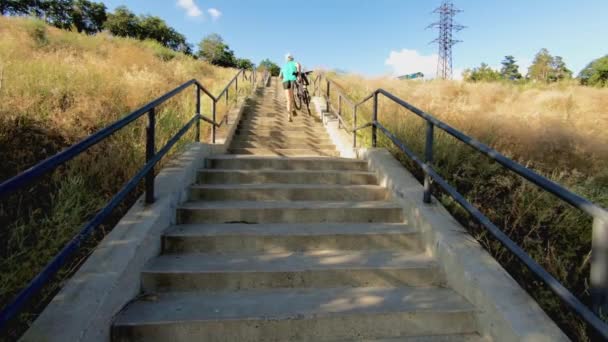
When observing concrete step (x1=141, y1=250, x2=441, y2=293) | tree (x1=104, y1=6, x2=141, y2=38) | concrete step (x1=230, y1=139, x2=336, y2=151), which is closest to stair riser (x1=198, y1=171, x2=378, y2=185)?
concrete step (x1=141, y1=250, x2=441, y2=293)

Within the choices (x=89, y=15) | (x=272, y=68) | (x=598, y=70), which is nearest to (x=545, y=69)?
(x=598, y=70)

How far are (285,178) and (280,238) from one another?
125 centimetres

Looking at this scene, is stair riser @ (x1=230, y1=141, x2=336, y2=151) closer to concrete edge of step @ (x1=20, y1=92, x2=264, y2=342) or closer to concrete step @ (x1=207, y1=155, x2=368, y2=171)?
concrete step @ (x1=207, y1=155, x2=368, y2=171)

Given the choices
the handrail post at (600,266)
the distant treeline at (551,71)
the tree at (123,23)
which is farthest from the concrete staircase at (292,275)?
the tree at (123,23)

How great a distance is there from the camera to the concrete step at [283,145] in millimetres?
6156

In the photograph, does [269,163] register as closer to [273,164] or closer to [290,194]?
[273,164]

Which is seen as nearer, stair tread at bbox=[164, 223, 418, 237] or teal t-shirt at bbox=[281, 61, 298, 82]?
stair tread at bbox=[164, 223, 418, 237]

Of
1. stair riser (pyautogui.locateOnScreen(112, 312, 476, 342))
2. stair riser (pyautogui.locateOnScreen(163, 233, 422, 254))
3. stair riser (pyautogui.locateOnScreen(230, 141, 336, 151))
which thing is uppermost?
stair riser (pyautogui.locateOnScreen(230, 141, 336, 151))

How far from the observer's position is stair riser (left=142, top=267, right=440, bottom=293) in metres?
2.10

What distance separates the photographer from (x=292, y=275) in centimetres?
218

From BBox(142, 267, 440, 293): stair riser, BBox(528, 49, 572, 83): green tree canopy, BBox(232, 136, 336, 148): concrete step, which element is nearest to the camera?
BBox(142, 267, 440, 293): stair riser

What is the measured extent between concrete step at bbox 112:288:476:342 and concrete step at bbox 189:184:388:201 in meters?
1.29

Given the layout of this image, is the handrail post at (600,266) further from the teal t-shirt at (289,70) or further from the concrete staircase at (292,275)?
the teal t-shirt at (289,70)

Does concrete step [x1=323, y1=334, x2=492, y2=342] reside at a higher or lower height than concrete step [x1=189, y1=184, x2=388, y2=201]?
lower
